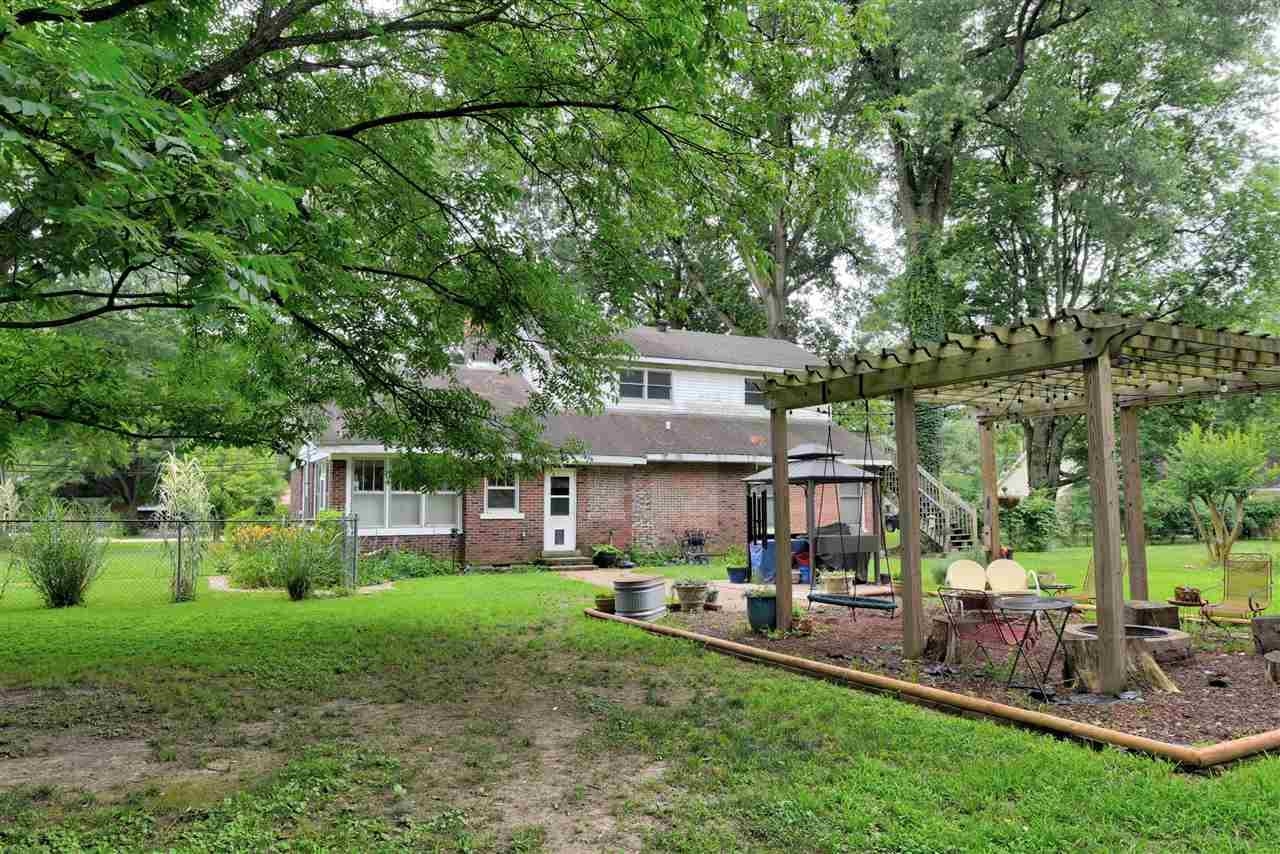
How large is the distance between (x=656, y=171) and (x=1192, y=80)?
21.2 metres

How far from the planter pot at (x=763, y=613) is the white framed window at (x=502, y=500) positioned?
9.70 meters

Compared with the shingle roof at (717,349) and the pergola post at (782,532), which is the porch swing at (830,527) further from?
the shingle roof at (717,349)

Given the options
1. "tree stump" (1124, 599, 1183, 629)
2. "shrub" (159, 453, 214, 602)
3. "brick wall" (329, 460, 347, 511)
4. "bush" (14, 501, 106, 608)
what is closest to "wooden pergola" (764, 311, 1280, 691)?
"tree stump" (1124, 599, 1183, 629)

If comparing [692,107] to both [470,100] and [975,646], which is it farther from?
[975,646]

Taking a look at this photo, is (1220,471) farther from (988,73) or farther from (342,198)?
(342,198)

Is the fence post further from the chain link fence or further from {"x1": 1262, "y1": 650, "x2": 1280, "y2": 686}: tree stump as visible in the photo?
{"x1": 1262, "y1": 650, "x2": 1280, "y2": 686}: tree stump

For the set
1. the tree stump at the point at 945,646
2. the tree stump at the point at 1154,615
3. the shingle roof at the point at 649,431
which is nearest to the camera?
the tree stump at the point at 945,646

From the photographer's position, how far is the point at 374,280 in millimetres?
8562

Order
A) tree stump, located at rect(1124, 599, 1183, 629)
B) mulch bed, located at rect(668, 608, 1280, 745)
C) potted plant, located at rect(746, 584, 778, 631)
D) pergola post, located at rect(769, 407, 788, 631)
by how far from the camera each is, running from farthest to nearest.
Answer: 1. potted plant, located at rect(746, 584, 778, 631)
2. pergola post, located at rect(769, 407, 788, 631)
3. tree stump, located at rect(1124, 599, 1183, 629)
4. mulch bed, located at rect(668, 608, 1280, 745)

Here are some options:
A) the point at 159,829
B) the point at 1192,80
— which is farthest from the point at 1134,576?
the point at 1192,80

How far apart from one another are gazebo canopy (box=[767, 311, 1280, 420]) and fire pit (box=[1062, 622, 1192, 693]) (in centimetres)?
222

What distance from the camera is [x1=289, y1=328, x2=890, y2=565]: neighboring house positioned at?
17688 millimetres

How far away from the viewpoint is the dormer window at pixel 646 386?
71.9ft

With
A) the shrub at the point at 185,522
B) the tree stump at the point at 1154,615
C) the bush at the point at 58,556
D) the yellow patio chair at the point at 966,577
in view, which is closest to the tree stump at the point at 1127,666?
the tree stump at the point at 1154,615
